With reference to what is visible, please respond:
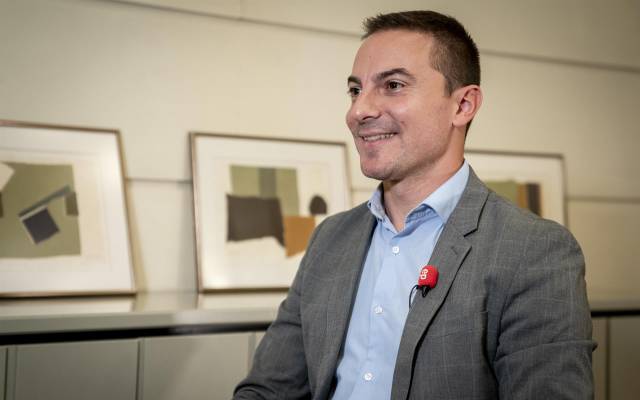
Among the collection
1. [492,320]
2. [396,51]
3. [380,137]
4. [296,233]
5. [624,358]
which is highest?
[396,51]

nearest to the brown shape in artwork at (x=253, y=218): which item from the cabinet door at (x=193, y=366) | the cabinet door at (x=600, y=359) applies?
the cabinet door at (x=193, y=366)

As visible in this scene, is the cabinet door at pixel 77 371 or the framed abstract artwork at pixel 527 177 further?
→ the framed abstract artwork at pixel 527 177

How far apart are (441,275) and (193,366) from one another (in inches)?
40.1

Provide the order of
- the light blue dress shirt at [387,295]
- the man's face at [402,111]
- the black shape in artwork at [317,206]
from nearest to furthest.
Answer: the light blue dress shirt at [387,295]
the man's face at [402,111]
the black shape in artwork at [317,206]

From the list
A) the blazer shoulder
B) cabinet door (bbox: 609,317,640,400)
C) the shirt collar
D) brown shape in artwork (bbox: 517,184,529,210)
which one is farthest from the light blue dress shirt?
brown shape in artwork (bbox: 517,184,529,210)

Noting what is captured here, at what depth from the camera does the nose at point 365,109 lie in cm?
164

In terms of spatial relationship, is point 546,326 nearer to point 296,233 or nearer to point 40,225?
point 296,233

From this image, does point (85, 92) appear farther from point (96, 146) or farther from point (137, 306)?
point (137, 306)

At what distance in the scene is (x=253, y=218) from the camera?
2621mm

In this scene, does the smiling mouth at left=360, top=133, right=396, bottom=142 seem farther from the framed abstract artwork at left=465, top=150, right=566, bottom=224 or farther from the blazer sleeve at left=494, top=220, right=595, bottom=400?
the framed abstract artwork at left=465, top=150, right=566, bottom=224

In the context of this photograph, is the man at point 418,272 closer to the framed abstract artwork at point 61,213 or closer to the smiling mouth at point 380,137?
the smiling mouth at point 380,137

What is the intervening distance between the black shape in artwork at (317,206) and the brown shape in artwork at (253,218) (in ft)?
0.45

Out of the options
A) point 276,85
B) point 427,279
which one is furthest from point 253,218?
point 427,279

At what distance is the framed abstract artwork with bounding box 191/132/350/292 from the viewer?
2.56 meters
